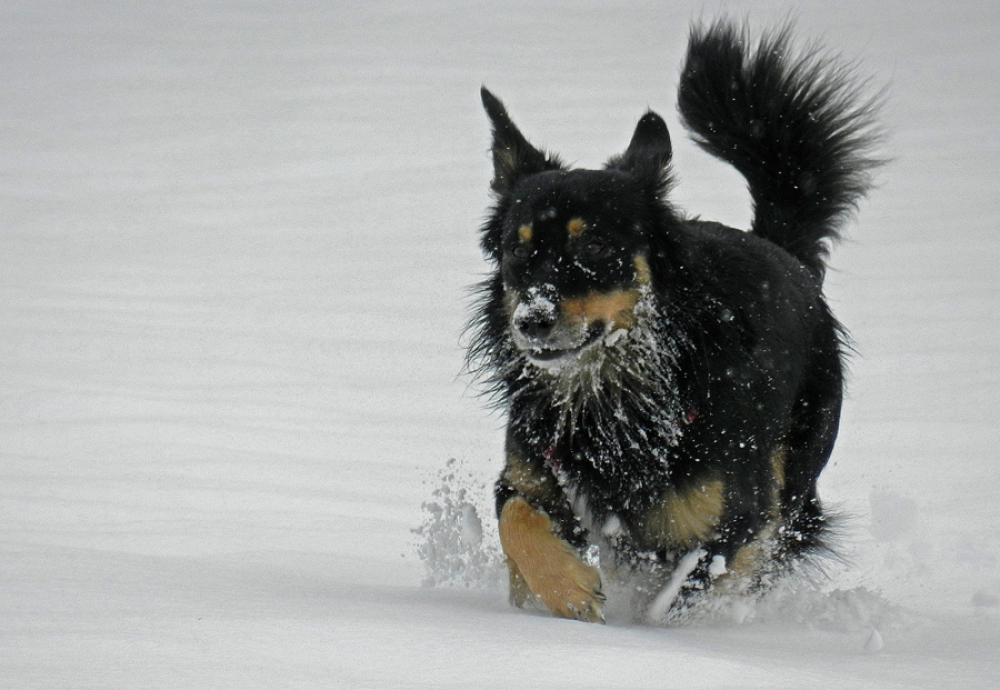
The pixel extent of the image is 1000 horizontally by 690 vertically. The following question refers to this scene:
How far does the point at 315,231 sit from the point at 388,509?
5923 millimetres

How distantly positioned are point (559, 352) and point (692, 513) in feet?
1.93

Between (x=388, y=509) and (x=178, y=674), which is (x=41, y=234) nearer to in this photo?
(x=388, y=509)

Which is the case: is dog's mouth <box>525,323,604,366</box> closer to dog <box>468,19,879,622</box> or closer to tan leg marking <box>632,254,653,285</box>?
dog <box>468,19,879,622</box>

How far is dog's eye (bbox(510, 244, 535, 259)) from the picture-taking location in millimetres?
3273

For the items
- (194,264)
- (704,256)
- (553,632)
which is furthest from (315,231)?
(553,632)

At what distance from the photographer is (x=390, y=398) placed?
6621 mm

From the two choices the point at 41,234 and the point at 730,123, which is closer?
the point at 730,123

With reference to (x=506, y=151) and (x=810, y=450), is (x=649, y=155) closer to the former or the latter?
(x=506, y=151)

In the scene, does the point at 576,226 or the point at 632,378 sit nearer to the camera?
the point at 576,226

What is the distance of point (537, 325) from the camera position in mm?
3045

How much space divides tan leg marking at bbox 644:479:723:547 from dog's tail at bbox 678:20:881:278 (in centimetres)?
144

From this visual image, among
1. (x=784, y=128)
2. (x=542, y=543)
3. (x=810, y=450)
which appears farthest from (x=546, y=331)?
(x=784, y=128)

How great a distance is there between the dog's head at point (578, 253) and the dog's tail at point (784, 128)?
2.79 feet

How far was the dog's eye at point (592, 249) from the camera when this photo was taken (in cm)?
322
